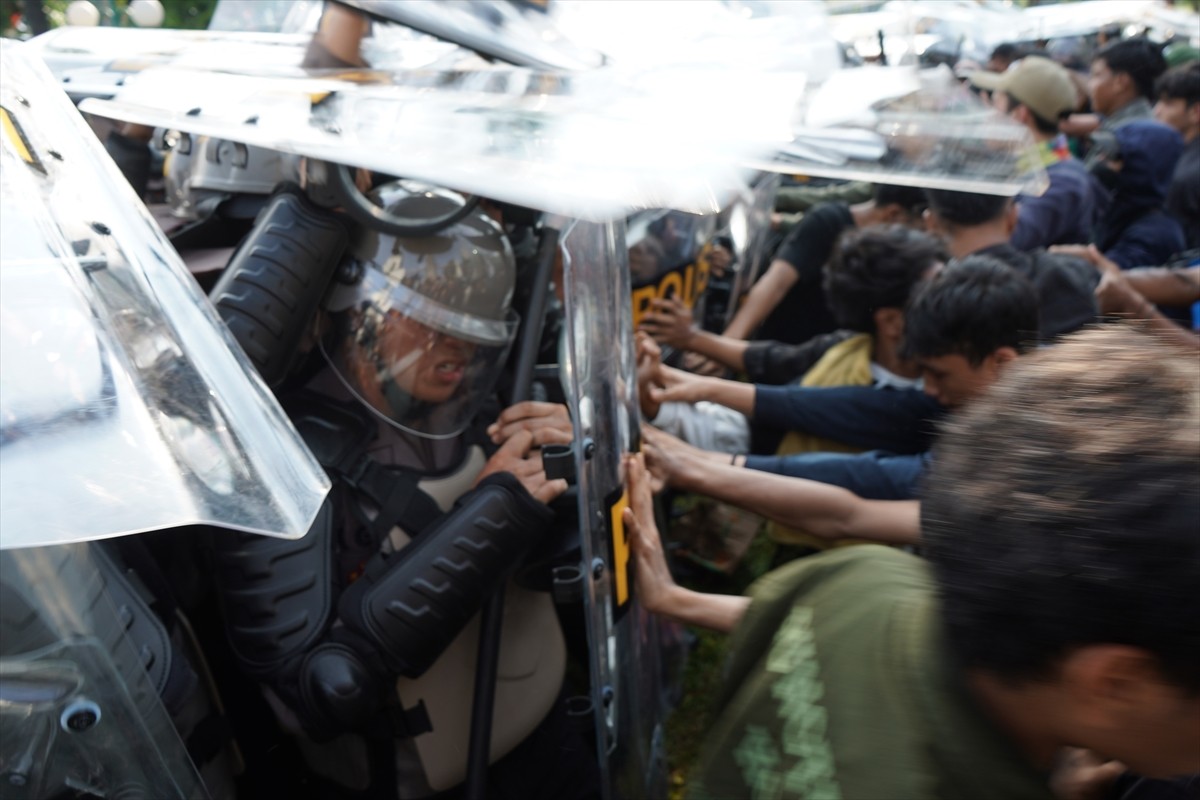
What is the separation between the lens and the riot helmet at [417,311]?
171 centimetres

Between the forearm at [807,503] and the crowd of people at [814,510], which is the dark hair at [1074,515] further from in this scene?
the forearm at [807,503]

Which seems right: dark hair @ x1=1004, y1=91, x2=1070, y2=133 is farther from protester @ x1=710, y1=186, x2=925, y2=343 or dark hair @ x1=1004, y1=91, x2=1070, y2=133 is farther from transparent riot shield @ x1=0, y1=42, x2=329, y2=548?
Result: transparent riot shield @ x1=0, y1=42, x2=329, y2=548

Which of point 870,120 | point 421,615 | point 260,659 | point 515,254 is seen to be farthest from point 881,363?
point 260,659

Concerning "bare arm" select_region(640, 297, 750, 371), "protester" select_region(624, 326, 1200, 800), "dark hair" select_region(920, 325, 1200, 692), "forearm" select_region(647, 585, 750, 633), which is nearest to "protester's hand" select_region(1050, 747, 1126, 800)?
"protester" select_region(624, 326, 1200, 800)

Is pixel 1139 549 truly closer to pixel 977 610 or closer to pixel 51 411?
pixel 977 610

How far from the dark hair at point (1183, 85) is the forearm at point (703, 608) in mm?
4087

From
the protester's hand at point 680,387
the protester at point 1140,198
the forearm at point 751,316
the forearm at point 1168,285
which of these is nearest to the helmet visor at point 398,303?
the protester's hand at point 680,387

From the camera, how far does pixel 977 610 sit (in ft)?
2.45

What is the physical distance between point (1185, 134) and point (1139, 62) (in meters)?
1.08

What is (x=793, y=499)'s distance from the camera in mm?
1961

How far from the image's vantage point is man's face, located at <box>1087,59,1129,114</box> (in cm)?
543

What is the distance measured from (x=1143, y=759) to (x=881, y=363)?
5.71 feet

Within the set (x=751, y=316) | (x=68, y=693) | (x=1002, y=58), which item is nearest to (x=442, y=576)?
(x=68, y=693)

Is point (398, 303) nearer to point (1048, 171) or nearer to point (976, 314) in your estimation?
point (976, 314)
